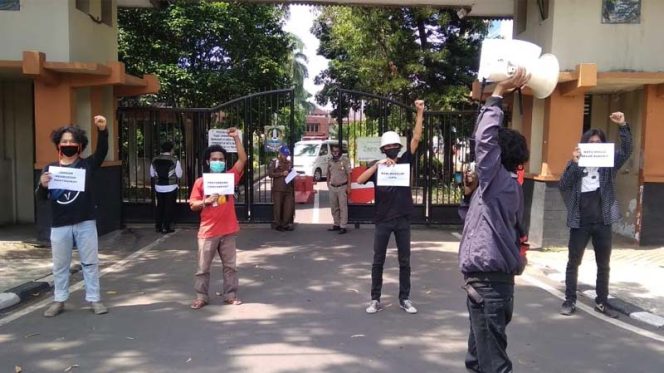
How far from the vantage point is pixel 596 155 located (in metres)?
6.08

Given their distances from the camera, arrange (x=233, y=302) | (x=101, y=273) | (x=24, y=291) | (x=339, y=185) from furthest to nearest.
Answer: (x=339, y=185) < (x=101, y=273) < (x=24, y=291) < (x=233, y=302)

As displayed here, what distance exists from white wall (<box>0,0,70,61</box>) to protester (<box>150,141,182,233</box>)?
2538 mm

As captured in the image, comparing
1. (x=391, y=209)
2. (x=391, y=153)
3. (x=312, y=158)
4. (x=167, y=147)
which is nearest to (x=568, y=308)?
(x=391, y=209)

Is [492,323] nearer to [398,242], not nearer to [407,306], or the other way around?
[398,242]

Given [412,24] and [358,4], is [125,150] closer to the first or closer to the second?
[358,4]

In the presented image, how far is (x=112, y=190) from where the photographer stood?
10867 mm

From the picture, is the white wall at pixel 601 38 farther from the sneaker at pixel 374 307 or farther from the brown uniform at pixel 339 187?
the sneaker at pixel 374 307

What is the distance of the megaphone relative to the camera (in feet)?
10.9

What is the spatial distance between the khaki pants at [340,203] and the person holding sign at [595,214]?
540 centimetres

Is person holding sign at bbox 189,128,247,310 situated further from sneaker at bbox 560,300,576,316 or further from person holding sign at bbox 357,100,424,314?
sneaker at bbox 560,300,576,316

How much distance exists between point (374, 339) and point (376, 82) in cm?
1489

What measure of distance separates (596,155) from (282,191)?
6452 mm


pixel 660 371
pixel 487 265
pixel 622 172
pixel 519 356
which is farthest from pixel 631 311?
pixel 622 172

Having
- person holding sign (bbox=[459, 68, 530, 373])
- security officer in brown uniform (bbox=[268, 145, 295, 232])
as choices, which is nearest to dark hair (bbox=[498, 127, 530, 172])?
person holding sign (bbox=[459, 68, 530, 373])
